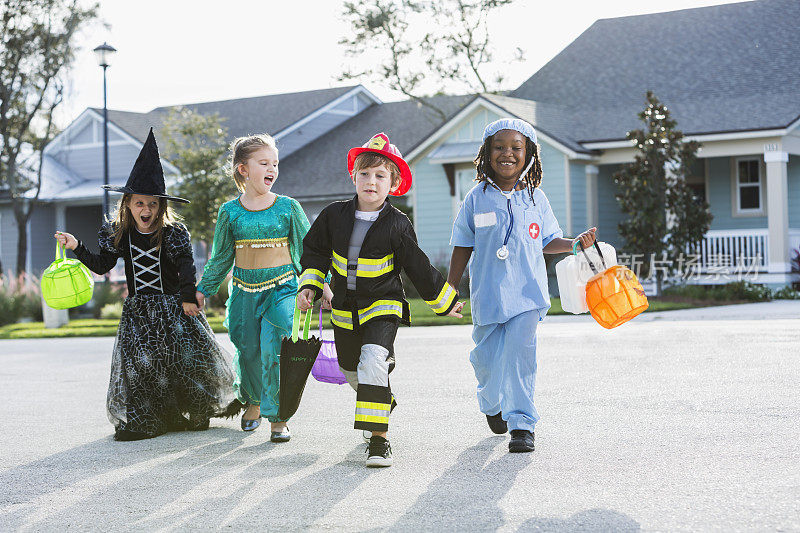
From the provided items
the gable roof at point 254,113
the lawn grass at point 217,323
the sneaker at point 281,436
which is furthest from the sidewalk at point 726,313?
the gable roof at point 254,113

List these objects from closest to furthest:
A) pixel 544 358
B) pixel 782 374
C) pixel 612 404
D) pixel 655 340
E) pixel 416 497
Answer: pixel 416 497 → pixel 612 404 → pixel 782 374 → pixel 544 358 → pixel 655 340

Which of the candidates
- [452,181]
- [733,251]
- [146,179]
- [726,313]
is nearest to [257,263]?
[146,179]

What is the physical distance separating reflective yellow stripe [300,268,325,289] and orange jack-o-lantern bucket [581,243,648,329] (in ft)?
5.07

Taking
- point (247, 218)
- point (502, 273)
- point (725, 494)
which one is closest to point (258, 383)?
point (247, 218)

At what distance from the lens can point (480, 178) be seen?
21.7ft

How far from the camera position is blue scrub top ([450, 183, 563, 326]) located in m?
6.31

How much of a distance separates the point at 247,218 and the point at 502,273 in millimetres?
1807

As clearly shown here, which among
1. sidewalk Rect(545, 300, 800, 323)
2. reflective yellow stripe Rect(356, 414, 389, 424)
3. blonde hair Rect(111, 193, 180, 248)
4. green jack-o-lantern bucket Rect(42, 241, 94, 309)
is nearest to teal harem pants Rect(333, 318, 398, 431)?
reflective yellow stripe Rect(356, 414, 389, 424)

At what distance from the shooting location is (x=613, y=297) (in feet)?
19.5

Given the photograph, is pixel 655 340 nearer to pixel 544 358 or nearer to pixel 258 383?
pixel 544 358

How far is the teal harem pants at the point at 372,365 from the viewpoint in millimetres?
5891

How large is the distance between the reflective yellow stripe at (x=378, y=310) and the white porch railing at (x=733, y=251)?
57.1ft

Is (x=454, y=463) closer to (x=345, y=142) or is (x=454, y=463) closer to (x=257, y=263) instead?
(x=257, y=263)

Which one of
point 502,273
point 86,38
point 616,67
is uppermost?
point 86,38
